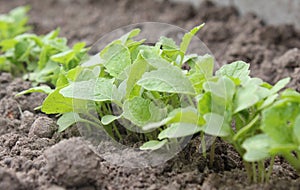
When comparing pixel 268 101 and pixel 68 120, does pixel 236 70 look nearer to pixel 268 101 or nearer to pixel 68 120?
pixel 268 101

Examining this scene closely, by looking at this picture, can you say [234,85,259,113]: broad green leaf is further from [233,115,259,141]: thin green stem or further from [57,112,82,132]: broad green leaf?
[57,112,82,132]: broad green leaf

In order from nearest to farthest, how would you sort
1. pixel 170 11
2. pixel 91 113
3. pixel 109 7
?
pixel 91 113, pixel 170 11, pixel 109 7

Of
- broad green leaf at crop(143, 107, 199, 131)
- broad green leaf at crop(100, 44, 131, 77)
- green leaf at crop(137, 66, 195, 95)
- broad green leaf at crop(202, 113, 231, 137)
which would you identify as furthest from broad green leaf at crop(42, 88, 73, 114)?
broad green leaf at crop(202, 113, 231, 137)

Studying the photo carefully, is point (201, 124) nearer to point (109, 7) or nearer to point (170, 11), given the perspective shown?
point (170, 11)

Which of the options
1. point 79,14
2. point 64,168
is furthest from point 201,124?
point 79,14

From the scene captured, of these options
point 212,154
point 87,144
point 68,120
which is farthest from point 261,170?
point 68,120

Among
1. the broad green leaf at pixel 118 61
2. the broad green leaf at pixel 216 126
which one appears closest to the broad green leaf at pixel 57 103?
the broad green leaf at pixel 118 61
